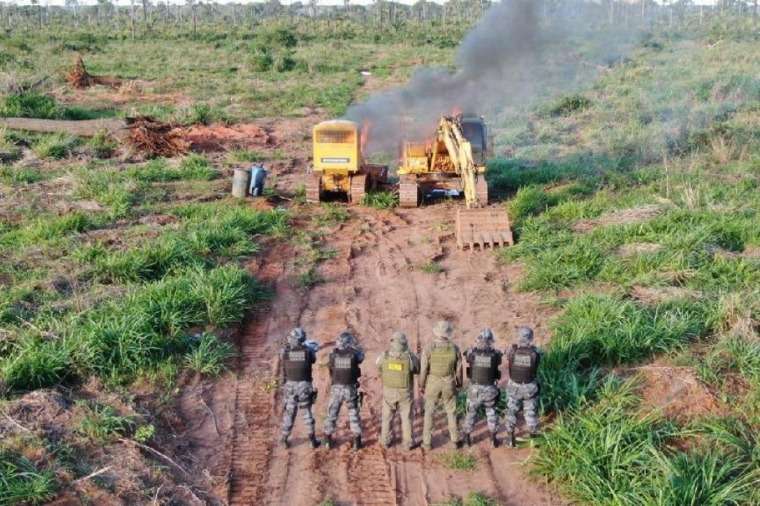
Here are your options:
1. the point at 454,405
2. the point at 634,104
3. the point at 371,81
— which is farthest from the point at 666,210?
the point at 371,81

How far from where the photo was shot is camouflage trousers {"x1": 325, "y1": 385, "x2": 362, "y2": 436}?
24.2 feet

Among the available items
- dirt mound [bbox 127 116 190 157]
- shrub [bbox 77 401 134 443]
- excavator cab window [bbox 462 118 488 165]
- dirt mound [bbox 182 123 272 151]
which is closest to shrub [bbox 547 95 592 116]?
dirt mound [bbox 182 123 272 151]

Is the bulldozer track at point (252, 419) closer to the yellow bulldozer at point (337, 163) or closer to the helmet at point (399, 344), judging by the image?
the helmet at point (399, 344)

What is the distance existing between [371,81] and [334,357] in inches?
1291

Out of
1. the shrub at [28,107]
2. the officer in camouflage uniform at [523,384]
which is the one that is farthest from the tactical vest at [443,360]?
the shrub at [28,107]

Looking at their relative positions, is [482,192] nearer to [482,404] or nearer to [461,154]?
[461,154]

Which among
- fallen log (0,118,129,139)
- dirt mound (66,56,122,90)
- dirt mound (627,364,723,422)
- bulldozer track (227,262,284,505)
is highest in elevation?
dirt mound (66,56,122,90)

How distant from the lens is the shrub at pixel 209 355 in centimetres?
884

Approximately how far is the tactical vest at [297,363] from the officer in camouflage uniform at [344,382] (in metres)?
0.25

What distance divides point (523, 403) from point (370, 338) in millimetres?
3034

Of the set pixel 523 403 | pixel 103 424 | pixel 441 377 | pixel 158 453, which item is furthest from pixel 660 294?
pixel 103 424

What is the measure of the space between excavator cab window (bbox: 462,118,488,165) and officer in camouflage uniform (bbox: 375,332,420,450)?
8860 mm

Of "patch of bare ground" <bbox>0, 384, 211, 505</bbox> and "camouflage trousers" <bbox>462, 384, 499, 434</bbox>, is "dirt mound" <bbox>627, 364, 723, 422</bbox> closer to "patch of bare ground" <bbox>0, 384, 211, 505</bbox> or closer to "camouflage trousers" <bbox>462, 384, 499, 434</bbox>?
"camouflage trousers" <bbox>462, 384, 499, 434</bbox>

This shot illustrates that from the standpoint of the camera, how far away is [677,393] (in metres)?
7.78
